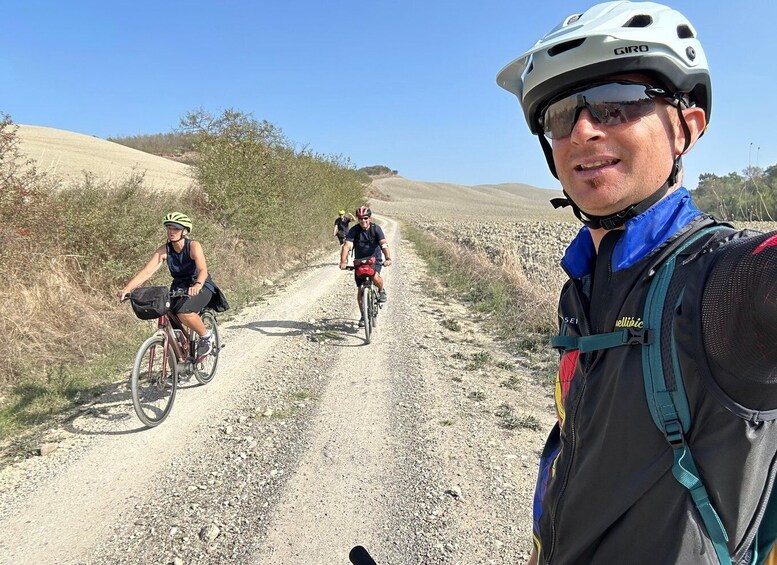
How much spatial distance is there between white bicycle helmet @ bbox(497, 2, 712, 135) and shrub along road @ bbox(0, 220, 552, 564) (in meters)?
2.84

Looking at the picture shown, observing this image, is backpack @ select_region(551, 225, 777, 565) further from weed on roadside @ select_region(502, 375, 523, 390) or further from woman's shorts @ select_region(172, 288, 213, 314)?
woman's shorts @ select_region(172, 288, 213, 314)

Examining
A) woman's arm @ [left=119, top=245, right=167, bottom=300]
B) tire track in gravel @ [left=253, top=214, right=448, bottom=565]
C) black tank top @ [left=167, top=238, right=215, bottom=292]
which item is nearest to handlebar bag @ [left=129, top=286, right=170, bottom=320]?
woman's arm @ [left=119, top=245, right=167, bottom=300]

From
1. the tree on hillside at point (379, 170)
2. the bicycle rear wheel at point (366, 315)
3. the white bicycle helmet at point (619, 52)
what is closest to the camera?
the white bicycle helmet at point (619, 52)

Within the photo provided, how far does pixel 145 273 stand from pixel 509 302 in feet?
21.5

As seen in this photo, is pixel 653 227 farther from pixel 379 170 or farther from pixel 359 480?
pixel 379 170

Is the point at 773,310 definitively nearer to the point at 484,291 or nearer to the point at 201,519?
the point at 201,519

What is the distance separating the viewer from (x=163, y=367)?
Result: 489 cm

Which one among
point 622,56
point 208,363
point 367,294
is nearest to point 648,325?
point 622,56

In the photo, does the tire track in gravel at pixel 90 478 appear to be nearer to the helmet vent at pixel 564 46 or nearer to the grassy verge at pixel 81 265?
the grassy verge at pixel 81 265

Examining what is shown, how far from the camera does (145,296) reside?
4637 mm

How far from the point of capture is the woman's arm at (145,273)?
476cm

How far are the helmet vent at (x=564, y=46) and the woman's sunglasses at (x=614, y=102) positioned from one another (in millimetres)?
135

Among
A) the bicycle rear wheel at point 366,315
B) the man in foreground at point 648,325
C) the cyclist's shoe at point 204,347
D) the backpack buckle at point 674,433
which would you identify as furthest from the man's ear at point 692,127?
the bicycle rear wheel at point 366,315

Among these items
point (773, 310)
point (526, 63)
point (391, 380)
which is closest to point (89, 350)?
point (391, 380)
